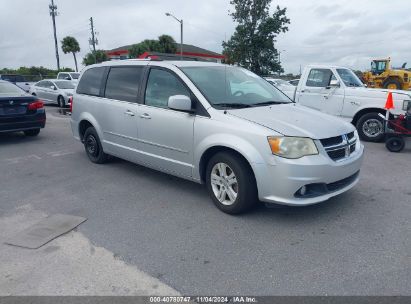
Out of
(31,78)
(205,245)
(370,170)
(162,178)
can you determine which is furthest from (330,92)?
(31,78)

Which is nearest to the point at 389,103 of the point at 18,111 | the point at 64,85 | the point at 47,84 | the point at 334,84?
the point at 334,84

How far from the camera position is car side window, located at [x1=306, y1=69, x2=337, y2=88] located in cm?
907

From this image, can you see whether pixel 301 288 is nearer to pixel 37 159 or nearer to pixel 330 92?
pixel 37 159

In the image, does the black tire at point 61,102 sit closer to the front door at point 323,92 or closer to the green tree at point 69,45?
the front door at point 323,92

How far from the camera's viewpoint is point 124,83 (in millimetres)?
5637

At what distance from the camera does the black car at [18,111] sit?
8250 mm

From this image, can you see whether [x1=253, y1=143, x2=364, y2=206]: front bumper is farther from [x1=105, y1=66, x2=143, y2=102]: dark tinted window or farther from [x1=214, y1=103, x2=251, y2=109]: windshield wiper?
[x1=105, y1=66, x2=143, y2=102]: dark tinted window

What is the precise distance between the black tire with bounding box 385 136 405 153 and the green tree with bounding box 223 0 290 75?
2389cm

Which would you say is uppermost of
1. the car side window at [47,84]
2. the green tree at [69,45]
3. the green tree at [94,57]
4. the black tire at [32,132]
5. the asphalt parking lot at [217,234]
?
the green tree at [69,45]

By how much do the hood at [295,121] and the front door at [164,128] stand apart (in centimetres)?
72

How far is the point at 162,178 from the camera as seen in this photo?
5688 mm

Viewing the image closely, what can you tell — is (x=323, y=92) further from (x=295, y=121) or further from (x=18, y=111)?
(x=18, y=111)

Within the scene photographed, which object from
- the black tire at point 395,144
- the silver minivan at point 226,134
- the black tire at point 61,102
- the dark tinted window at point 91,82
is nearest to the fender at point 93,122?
the silver minivan at point 226,134

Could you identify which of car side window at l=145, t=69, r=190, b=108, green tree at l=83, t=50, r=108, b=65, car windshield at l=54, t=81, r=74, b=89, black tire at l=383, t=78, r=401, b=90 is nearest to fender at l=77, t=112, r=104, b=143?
car side window at l=145, t=69, r=190, b=108
